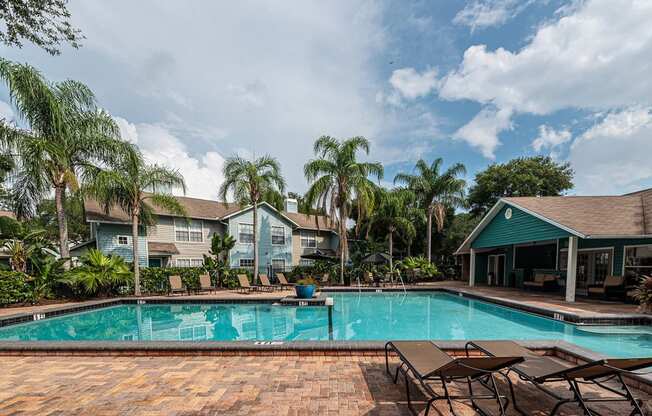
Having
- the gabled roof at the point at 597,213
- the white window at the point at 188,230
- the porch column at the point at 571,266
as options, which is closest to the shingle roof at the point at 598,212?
the gabled roof at the point at 597,213

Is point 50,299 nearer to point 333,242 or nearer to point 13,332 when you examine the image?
point 13,332

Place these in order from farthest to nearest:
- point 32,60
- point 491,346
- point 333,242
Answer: point 333,242 → point 32,60 → point 491,346

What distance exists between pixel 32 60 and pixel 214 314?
42.4 feet

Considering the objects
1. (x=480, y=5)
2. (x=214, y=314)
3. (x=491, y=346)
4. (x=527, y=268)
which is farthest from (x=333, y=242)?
(x=491, y=346)

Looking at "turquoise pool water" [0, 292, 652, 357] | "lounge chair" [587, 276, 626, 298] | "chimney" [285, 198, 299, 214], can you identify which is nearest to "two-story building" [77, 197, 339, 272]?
"chimney" [285, 198, 299, 214]

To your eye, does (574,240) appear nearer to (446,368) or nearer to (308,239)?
(446,368)

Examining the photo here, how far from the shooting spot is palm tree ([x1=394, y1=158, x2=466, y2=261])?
915 inches

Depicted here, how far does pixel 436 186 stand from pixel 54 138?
23161 mm

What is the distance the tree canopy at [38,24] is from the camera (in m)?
6.05

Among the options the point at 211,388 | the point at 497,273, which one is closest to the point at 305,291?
the point at 211,388

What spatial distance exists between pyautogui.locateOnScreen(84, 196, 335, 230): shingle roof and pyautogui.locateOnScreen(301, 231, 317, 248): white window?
1.99ft

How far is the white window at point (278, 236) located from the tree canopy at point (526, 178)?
2081 centimetres

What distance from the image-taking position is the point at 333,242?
29469 mm

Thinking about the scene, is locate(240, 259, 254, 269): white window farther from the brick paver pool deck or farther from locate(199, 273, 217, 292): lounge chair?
the brick paver pool deck
